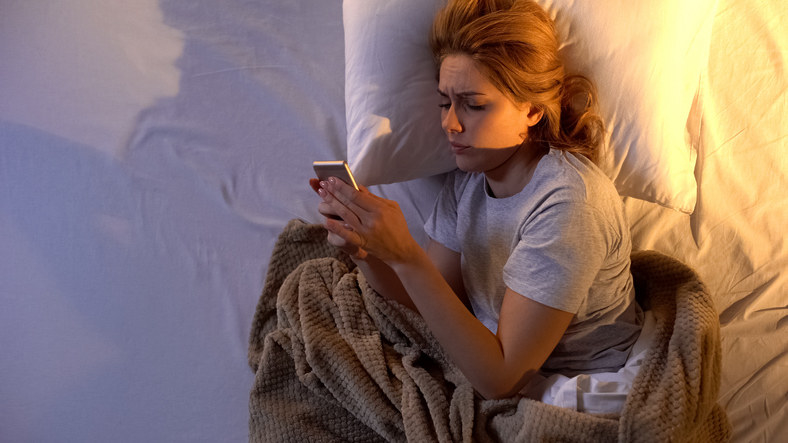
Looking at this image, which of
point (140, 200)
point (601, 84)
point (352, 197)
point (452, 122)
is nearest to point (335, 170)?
point (352, 197)

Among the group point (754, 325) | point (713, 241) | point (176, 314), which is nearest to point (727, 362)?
point (754, 325)

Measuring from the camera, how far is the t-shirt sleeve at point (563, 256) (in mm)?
875

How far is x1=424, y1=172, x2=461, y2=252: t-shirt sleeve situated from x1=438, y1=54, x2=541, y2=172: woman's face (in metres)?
0.17

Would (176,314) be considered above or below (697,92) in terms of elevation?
below

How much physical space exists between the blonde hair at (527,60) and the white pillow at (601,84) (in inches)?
1.7

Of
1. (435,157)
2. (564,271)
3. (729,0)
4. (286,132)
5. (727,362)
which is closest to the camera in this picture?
(564,271)

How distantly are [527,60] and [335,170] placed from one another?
12.0 inches

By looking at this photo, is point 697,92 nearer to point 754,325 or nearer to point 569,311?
point 754,325

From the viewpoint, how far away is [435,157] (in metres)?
1.17

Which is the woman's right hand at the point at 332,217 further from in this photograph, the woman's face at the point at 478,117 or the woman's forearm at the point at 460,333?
the woman's face at the point at 478,117

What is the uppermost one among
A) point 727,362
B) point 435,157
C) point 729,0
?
point 729,0

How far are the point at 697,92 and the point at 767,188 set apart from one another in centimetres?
25

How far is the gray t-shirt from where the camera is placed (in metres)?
0.88

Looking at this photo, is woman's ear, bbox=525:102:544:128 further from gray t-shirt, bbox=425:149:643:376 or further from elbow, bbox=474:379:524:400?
elbow, bbox=474:379:524:400
